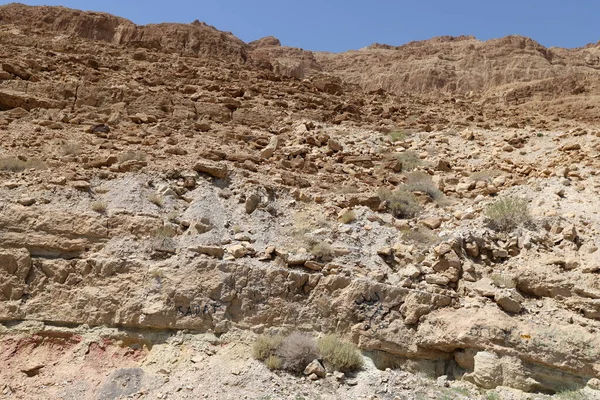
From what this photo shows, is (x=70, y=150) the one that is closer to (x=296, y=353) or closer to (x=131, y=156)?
(x=131, y=156)

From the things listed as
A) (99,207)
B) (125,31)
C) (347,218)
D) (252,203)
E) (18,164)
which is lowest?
(99,207)

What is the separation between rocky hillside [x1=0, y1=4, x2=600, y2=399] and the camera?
565 cm

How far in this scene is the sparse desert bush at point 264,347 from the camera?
5734 millimetres

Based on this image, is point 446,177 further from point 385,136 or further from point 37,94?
point 37,94

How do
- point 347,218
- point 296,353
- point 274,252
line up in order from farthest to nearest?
point 347,218
point 274,252
point 296,353

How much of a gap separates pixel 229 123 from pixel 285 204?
13.6 ft

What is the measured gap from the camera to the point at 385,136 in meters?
11.9

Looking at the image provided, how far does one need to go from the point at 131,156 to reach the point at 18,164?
5.25 feet

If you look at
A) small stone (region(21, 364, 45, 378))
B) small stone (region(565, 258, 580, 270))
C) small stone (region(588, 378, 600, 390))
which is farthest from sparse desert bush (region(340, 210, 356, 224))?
small stone (region(21, 364, 45, 378))

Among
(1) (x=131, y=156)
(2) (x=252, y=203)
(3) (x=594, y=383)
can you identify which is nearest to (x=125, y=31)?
(1) (x=131, y=156)

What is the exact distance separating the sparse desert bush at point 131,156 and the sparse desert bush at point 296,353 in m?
4.17

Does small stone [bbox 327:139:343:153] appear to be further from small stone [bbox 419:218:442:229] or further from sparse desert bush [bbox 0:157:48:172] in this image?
sparse desert bush [bbox 0:157:48:172]

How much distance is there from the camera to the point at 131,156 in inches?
336

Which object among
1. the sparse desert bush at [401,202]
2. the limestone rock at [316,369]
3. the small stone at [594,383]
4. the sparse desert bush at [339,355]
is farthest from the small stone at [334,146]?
the small stone at [594,383]
